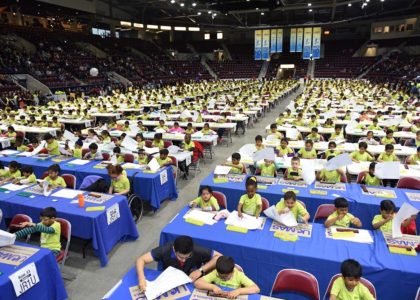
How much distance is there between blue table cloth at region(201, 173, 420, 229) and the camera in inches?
204

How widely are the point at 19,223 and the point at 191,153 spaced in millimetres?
4622

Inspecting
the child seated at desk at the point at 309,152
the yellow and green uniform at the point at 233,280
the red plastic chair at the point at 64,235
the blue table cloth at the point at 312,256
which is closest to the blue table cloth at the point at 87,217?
the red plastic chair at the point at 64,235

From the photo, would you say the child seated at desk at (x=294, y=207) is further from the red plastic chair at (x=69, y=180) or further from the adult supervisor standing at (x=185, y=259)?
the red plastic chair at (x=69, y=180)

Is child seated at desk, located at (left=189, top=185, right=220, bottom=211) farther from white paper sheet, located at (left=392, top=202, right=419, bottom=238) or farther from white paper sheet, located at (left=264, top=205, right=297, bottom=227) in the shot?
white paper sheet, located at (left=392, top=202, right=419, bottom=238)

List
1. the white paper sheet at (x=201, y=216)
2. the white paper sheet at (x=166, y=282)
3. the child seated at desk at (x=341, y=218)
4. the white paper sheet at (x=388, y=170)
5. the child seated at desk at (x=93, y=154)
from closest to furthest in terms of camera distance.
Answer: the white paper sheet at (x=166, y=282)
the child seated at desk at (x=341, y=218)
the white paper sheet at (x=201, y=216)
the white paper sheet at (x=388, y=170)
the child seated at desk at (x=93, y=154)

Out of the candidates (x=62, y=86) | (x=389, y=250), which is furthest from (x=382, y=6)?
(x=389, y=250)

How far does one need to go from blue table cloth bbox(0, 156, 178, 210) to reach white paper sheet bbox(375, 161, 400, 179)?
14.0 feet

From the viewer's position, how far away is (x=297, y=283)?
135 inches

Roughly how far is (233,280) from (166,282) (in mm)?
686

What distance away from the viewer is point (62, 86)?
25969 millimetres

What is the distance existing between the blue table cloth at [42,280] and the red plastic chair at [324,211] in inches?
147

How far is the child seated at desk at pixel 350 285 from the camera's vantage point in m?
3.08

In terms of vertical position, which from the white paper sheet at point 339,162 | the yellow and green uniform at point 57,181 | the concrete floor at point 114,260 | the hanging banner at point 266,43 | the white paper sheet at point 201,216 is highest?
the hanging banner at point 266,43

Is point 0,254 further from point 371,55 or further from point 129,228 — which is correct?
point 371,55
